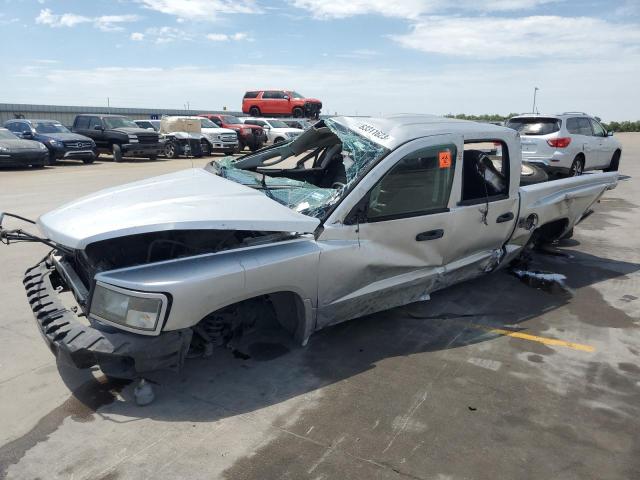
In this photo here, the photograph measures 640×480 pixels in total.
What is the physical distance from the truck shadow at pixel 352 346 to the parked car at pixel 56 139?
1671 centimetres

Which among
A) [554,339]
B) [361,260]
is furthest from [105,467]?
[554,339]

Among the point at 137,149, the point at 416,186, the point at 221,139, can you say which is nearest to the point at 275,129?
the point at 221,139

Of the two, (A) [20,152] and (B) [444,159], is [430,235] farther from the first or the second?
(A) [20,152]

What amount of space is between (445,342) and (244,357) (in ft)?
5.26

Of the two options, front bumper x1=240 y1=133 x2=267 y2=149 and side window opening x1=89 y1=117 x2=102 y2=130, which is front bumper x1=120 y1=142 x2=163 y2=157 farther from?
front bumper x1=240 y1=133 x2=267 y2=149

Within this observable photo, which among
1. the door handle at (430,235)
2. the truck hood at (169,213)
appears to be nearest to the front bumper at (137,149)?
the truck hood at (169,213)

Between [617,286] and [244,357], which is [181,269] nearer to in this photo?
[244,357]

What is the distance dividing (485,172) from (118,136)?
57.9 feet

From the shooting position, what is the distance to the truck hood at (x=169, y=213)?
3.00 metres

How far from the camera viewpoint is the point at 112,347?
2.82 m

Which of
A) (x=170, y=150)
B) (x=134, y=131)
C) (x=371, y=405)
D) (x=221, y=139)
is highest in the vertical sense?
(x=134, y=131)

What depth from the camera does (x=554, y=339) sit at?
420 cm

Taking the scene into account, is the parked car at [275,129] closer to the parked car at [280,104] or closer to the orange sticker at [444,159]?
the parked car at [280,104]

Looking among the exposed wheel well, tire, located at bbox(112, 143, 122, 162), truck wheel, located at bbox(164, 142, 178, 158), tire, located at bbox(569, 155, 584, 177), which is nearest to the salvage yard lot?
the exposed wheel well
